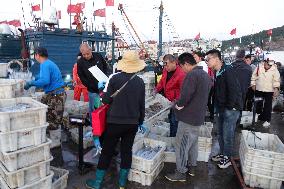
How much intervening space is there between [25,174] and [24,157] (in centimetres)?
25

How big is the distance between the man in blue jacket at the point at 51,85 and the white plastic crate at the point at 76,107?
184cm

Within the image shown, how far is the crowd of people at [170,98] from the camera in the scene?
13.5ft

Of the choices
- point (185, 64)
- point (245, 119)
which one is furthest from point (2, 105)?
point (245, 119)

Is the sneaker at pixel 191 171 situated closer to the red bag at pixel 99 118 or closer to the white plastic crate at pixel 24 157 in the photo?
the red bag at pixel 99 118

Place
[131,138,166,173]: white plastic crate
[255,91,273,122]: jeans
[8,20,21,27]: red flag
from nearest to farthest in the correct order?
[131,138,166,173]: white plastic crate
[255,91,273,122]: jeans
[8,20,21,27]: red flag

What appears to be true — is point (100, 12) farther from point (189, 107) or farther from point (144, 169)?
point (144, 169)

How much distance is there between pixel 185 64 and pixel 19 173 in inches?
118

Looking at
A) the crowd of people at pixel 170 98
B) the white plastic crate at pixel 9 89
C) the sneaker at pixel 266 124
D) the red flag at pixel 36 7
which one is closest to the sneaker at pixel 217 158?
the crowd of people at pixel 170 98

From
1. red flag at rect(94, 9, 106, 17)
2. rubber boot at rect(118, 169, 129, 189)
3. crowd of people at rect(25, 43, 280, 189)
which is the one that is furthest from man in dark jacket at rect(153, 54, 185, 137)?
red flag at rect(94, 9, 106, 17)

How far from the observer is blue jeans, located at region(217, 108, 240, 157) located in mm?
5316

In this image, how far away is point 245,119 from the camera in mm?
8352

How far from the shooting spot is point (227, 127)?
5.41 metres

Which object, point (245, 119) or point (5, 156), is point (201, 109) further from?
point (245, 119)

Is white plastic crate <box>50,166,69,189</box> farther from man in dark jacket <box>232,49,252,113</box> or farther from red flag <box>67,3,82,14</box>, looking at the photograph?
red flag <box>67,3,82,14</box>
